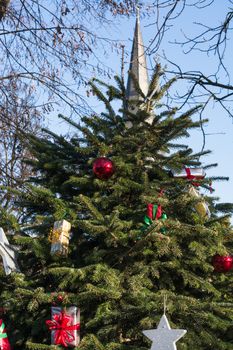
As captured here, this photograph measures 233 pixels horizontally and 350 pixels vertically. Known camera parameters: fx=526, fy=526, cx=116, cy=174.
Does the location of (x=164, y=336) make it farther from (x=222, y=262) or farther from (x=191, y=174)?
(x=191, y=174)

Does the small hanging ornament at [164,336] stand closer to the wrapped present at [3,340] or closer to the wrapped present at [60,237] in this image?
the wrapped present at [60,237]

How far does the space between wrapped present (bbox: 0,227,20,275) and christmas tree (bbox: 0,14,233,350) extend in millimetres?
94

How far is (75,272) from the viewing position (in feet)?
15.8

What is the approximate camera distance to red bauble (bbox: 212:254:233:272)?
5285 millimetres

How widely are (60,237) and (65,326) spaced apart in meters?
0.84

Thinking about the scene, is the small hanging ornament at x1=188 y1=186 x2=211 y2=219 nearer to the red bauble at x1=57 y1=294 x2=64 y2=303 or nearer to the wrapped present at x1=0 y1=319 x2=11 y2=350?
the red bauble at x1=57 y1=294 x2=64 y2=303

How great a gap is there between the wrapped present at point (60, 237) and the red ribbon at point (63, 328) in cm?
62

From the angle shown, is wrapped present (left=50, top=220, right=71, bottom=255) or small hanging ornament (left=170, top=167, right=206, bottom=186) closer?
wrapped present (left=50, top=220, right=71, bottom=255)

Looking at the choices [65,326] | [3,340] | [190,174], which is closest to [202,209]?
[190,174]

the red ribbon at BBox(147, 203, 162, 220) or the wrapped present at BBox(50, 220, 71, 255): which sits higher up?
the red ribbon at BBox(147, 203, 162, 220)

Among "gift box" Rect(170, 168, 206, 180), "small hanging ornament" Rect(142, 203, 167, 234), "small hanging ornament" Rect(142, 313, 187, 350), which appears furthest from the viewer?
"gift box" Rect(170, 168, 206, 180)

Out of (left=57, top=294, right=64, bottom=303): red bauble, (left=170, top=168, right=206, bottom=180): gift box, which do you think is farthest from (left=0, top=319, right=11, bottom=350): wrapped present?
(left=170, top=168, right=206, bottom=180): gift box

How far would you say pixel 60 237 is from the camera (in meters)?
5.09

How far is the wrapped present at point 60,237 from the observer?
5.11 metres
